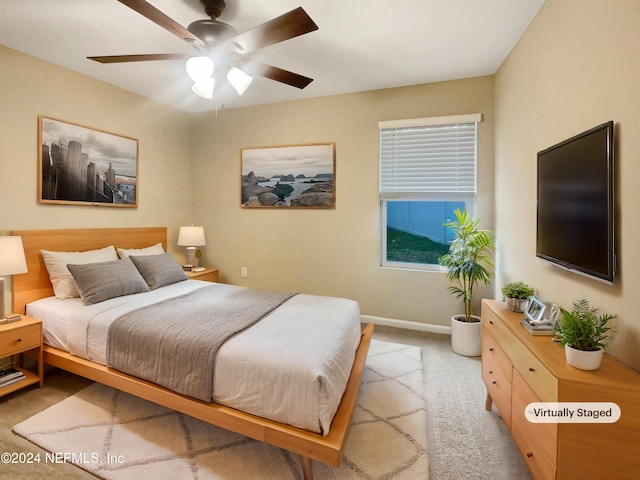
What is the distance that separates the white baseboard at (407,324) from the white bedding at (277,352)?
4.00 ft

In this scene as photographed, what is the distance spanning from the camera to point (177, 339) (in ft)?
5.90

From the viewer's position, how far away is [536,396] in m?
1.32

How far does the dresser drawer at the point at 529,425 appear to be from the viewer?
45.6 inches

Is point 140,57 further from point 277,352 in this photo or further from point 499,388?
point 499,388

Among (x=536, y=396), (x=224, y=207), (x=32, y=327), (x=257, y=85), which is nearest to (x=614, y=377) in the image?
(x=536, y=396)

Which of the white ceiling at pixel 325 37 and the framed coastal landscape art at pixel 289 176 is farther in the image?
the framed coastal landscape art at pixel 289 176

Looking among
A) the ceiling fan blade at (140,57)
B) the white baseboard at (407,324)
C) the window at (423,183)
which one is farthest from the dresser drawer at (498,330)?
the ceiling fan blade at (140,57)

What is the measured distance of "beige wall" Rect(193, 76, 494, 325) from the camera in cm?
331

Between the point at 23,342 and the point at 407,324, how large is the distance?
3427 millimetres

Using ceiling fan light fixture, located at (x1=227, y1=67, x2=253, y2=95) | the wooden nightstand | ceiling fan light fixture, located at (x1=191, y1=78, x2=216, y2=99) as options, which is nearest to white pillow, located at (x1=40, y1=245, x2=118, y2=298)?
the wooden nightstand

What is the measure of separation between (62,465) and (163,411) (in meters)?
0.54

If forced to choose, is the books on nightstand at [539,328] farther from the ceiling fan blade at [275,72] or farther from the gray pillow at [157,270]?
the gray pillow at [157,270]

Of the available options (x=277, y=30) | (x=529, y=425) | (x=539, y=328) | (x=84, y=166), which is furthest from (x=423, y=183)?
(x=84, y=166)

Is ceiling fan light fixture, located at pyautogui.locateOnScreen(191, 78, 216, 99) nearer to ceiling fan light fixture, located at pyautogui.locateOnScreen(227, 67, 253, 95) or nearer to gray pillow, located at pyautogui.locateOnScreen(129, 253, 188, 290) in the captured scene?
ceiling fan light fixture, located at pyautogui.locateOnScreen(227, 67, 253, 95)
